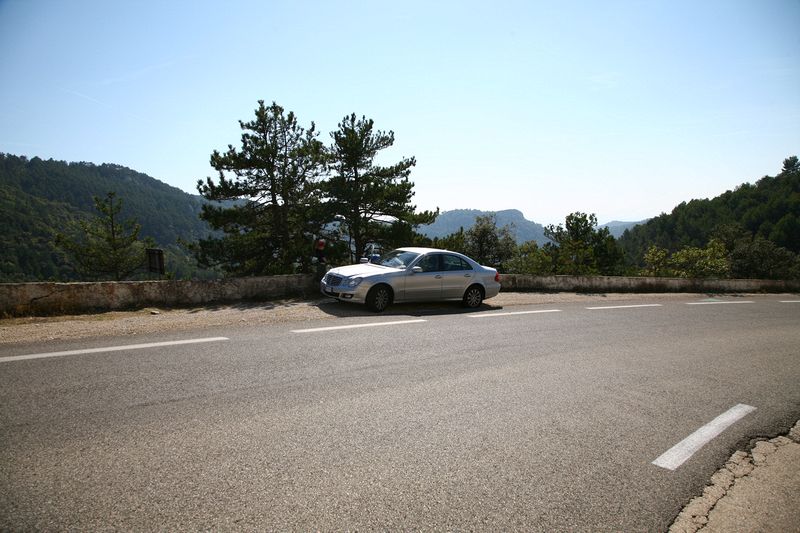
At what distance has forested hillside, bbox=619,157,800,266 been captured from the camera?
93688mm

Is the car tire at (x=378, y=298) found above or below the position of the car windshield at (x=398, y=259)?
below

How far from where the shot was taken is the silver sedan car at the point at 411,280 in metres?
9.09

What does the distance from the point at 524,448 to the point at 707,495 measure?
1.20 meters

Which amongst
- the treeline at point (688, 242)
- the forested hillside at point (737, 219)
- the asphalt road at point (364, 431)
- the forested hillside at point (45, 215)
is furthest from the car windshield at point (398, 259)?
the forested hillside at point (737, 219)

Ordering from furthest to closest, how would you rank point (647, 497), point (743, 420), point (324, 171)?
point (324, 171)
point (743, 420)
point (647, 497)

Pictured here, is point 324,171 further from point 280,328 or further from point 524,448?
point 524,448

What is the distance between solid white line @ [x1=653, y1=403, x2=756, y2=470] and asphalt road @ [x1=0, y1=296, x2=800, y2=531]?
0.20 ft

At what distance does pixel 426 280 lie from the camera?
9.84m

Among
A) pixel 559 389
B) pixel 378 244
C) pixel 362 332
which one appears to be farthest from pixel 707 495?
pixel 378 244

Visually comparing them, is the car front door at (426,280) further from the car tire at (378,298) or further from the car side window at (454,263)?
the car tire at (378,298)

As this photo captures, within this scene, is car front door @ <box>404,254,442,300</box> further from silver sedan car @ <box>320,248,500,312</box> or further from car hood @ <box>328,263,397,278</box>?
car hood @ <box>328,263,397,278</box>

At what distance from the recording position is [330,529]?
2.15m

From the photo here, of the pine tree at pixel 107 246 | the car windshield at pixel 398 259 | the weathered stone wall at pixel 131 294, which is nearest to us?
the weathered stone wall at pixel 131 294

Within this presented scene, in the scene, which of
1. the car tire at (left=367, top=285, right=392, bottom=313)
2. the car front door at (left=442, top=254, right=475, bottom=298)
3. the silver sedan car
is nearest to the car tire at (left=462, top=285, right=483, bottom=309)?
the silver sedan car
